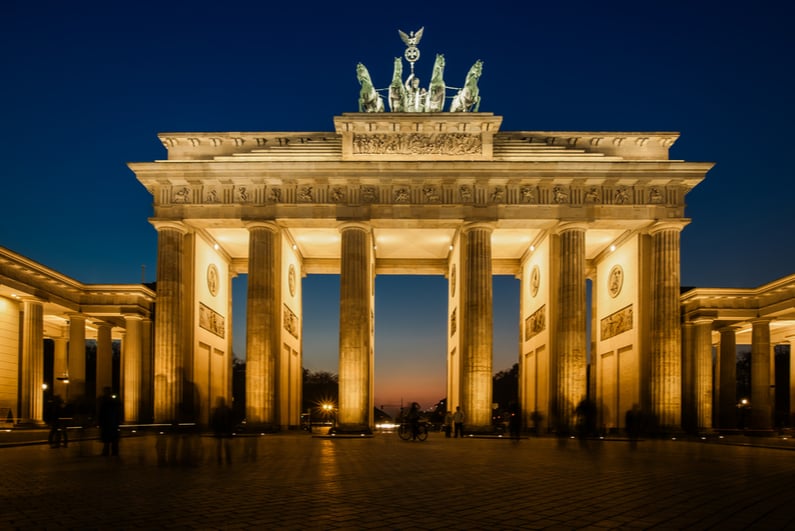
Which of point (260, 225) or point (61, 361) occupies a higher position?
point (260, 225)

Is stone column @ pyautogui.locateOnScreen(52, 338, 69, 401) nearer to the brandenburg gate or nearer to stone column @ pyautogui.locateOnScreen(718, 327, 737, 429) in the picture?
the brandenburg gate

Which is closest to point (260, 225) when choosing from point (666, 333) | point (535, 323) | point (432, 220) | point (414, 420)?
point (432, 220)

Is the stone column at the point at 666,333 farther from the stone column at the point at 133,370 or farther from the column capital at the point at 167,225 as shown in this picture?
the stone column at the point at 133,370

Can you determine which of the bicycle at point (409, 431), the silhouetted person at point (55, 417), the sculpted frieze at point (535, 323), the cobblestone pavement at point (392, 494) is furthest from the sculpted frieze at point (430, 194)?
the cobblestone pavement at point (392, 494)

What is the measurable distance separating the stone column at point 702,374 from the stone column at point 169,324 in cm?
2842

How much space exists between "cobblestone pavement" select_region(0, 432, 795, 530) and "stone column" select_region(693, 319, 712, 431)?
21.5 meters

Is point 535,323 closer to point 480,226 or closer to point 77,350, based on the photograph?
point 480,226

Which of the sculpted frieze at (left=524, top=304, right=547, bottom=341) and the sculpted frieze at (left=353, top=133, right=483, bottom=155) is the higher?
the sculpted frieze at (left=353, top=133, right=483, bottom=155)

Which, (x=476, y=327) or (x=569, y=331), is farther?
(x=569, y=331)

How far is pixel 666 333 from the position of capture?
1318 inches

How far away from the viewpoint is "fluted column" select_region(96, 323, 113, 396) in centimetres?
4172

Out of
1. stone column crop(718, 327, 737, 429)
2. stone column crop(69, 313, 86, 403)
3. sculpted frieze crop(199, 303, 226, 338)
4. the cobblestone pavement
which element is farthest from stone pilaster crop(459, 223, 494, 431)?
stone column crop(69, 313, 86, 403)

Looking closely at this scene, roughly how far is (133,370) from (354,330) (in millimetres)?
15067

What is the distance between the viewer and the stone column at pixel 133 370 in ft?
118
